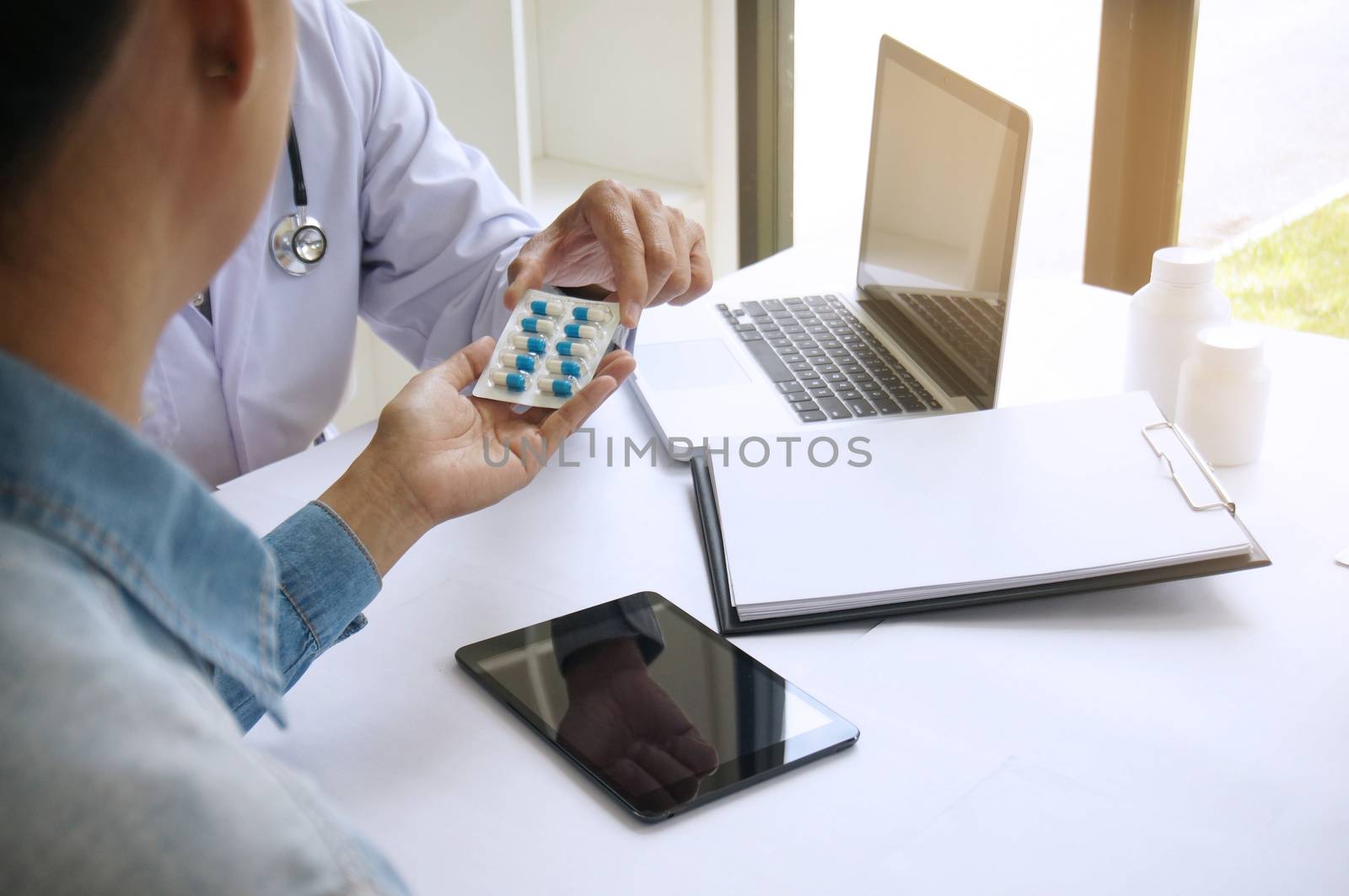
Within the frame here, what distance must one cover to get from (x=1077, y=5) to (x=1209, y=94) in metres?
0.21

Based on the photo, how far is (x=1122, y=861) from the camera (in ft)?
1.64

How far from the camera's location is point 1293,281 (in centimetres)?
177

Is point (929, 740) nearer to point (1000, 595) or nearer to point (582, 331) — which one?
point (1000, 595)

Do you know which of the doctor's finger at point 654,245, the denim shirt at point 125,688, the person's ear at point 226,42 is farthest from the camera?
the doctor's finger at point 654,245

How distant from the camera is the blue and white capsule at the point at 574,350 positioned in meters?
0.81

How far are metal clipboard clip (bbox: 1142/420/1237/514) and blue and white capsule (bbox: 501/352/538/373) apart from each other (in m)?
0.41

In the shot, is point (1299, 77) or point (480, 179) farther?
point (1299, 77)

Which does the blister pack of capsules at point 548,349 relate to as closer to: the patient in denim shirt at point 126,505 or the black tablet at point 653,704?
the black tablet at point 653,704

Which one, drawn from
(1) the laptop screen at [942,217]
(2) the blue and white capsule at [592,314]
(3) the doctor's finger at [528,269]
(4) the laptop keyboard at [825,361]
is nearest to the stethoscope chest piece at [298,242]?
(3) the doctor's finger at [528,269]

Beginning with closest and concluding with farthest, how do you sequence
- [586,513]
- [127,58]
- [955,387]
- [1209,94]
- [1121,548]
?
[127,58] < [1121,548] < [586,513] < [955,387] < [1209,94]

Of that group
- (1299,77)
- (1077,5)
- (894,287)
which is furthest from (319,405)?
(1299,77)

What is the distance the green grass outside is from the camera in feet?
5.70

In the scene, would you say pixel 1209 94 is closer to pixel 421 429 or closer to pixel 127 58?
pixel 421 429

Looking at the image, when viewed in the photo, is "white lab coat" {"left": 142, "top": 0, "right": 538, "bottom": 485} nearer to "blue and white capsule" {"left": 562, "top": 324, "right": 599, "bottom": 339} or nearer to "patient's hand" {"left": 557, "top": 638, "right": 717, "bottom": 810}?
"blue and white capsule" {"left": 562, "top": 324, "right": 599, "bottom": 339}
